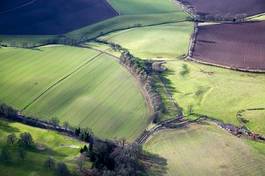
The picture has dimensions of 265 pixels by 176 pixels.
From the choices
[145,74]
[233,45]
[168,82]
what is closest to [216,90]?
[168,82]

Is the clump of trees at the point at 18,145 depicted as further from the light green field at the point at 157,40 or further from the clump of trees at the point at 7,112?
the light green field at the point at 157,40

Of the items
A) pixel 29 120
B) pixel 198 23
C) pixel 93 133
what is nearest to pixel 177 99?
pixel 93 133

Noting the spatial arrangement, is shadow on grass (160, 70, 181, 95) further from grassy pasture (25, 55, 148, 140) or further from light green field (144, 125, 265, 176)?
light green field (144, 125, 265, 176)

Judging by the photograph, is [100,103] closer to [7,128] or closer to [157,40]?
[7,128]

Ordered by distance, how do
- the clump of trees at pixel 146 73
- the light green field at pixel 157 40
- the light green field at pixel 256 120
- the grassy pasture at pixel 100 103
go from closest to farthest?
the light green field at pixel 256 120
the grassy pasture at pixel 100 103
the clump of trees at pixel 146 73
the light green field at pixel 157 40

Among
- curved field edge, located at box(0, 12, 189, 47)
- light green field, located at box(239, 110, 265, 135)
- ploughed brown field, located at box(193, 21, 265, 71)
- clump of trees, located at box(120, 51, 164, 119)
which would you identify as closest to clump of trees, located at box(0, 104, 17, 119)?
clump of trees, located at box(120, 51, 164, 119)

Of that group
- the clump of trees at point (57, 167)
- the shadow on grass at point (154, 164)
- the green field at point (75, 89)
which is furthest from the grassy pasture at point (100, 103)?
the clump of trees at point (57, 167)
